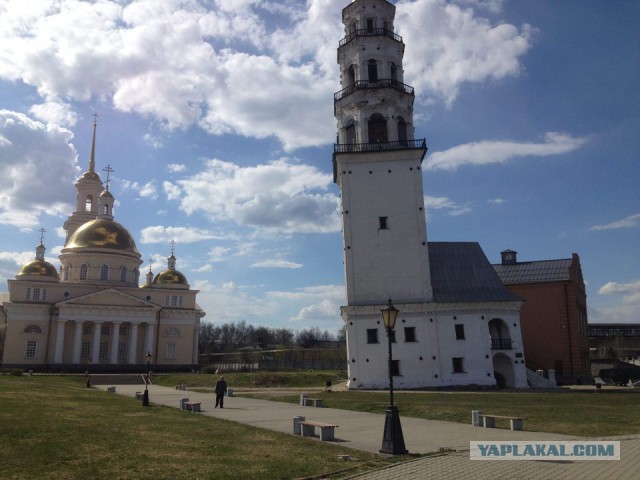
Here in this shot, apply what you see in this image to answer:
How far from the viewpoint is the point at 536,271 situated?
4806 cm

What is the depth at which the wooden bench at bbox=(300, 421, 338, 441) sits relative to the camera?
46.8 feet

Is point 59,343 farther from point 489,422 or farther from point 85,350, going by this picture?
point 489,422

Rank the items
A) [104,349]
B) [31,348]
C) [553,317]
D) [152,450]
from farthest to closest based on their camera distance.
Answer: [104,349] → [31,348] → [553,317] → [152,450]

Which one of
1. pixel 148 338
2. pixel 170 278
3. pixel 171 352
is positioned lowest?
pixel 171 352

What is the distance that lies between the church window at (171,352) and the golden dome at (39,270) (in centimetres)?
1572

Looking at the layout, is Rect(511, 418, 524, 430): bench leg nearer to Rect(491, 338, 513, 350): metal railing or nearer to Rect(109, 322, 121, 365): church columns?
Rect(491, 338, 513, 350): metal railing

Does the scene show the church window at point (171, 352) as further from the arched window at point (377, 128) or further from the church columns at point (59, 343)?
the arched window at point (377, 128)

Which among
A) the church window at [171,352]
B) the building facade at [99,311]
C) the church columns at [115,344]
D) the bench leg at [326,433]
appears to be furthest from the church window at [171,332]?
the bench leg at [326,433]

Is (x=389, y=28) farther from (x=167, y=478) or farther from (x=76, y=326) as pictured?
(x=76, y=326)

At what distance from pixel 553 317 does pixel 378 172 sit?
66.8ft

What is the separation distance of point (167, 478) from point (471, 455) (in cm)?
671

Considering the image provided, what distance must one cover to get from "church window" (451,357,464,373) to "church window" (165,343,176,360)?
4071 centimetres

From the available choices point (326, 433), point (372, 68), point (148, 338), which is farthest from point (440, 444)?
point (148, 338)

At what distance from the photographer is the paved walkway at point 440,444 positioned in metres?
10.2
